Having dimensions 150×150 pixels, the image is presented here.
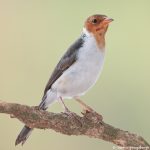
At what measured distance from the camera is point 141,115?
22.7 feet

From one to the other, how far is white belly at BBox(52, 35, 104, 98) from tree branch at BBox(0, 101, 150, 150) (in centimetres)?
23

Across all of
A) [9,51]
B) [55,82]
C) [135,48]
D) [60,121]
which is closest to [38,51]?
[9,51]

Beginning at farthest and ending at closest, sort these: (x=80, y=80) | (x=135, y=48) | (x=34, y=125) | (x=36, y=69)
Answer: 1. (x=135, y=48)
2. (x=36, y=69)
3. (x=80, y=80)
4. (x=34, y=125)

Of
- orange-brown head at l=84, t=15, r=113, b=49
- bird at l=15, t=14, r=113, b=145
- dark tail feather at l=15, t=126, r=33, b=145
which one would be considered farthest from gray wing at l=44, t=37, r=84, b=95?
dark tail feather at l=15, t=126, r=33, b=145

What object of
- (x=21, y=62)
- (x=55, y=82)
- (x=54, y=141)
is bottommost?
(x=54, y=141)

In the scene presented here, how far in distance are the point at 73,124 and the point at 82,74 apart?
45 cm

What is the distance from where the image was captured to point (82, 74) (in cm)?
466

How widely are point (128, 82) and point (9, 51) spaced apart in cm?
152

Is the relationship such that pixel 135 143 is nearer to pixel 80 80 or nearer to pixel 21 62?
pixel 80 80

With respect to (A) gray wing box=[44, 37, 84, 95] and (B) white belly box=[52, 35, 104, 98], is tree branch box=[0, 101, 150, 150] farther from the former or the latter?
(A) gray wing box=[44, 37, 84, 95]

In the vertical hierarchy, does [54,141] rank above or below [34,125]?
below

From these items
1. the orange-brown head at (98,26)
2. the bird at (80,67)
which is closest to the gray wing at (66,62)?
the bird at (80,67)

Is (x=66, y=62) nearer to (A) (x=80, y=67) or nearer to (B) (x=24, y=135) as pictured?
(A) (x=80, y=67)

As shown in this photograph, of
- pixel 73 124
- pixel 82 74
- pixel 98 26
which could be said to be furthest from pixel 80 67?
pixel 73 124
